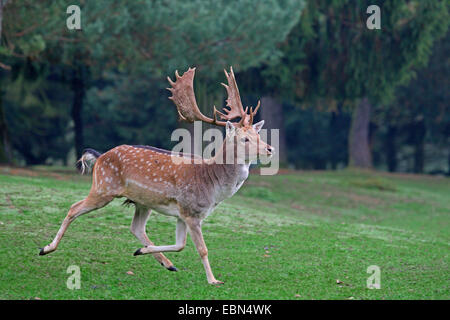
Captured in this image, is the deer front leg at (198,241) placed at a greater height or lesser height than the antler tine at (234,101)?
lesser

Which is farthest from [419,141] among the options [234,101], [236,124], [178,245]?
[178,245]

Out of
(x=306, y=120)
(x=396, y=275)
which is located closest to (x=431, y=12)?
(x=306, y=120)

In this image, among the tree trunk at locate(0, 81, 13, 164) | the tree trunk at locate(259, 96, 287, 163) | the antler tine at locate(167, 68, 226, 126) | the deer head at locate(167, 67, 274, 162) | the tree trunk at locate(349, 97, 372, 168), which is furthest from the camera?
the tree trunk at locate(349, 97, 372, 168)

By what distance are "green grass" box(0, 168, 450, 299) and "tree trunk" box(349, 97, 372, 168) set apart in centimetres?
1267

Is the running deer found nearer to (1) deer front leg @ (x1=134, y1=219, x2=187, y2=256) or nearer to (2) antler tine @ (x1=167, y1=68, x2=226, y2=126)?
(1) deer front leg @ (x1=134, y1=219, x2=187, y2=256)

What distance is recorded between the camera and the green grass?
7285mm

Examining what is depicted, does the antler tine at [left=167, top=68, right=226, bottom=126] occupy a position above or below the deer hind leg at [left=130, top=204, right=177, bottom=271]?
above

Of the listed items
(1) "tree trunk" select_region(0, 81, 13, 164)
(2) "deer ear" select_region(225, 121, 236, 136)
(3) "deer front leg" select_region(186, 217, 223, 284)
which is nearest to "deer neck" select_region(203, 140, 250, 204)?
(2) "deer ear" select_region(225, 121, 236, 136)

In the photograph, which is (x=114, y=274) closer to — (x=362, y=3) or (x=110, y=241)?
(x=110, y=241)

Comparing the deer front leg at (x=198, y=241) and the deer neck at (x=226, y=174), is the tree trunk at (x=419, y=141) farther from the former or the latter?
the deer front leg at (x=198, y=241)

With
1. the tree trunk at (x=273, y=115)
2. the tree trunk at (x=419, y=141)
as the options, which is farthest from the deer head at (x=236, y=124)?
the tree trunk at (x=419, y=141)

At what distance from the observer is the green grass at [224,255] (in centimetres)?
729

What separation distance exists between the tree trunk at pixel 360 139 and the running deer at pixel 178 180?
21.7m

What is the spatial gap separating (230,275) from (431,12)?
63.2 feet
